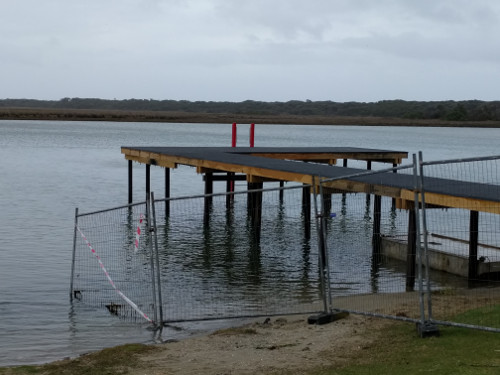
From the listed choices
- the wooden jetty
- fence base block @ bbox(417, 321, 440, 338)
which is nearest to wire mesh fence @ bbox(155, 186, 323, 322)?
the wooden jetty

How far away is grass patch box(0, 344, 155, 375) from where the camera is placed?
892 centimetres

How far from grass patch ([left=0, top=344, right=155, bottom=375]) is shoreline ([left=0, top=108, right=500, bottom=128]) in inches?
5545

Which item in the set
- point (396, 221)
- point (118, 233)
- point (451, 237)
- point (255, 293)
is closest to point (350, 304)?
point (255, 293)

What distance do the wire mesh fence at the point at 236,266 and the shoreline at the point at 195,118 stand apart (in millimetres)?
127742

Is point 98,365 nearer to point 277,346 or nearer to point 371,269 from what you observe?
point 277,346

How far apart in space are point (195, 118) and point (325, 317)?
16458 cm

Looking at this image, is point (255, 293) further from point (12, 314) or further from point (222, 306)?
point (12, 314)

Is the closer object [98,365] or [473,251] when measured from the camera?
[98,365]

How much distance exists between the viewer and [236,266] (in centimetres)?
1711

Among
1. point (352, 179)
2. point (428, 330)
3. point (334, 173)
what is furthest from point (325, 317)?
point (334, 173)

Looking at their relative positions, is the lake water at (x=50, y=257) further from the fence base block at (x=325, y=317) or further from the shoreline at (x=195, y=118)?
the shoreline at (x=195, y=118)

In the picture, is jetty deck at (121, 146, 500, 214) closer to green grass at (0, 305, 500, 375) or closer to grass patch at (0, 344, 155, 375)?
green grass at (0, 305, 500, 375)

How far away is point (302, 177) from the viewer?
1842 centimetres

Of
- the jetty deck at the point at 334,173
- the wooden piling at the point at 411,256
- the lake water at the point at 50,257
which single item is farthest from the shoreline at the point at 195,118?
the wooden piling at the point at 411,256
